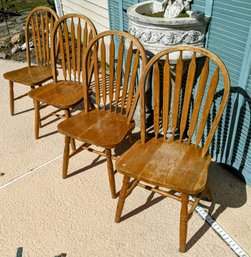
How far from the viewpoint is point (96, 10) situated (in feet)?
12.3

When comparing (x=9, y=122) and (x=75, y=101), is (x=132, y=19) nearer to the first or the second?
(x=75, y=101)

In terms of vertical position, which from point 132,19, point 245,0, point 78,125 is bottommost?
point 78,125

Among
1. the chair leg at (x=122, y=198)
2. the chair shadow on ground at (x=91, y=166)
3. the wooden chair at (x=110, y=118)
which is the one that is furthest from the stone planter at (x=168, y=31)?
the chair shadow on ground at (x=91, y=166)

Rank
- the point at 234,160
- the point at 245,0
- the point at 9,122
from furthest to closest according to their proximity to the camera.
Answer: the point at 9,122 → the point at 234,160 → the point at 245,0

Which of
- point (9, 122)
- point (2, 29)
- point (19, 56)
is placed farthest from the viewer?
point (2, 29)

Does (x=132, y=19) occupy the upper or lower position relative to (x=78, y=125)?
upper

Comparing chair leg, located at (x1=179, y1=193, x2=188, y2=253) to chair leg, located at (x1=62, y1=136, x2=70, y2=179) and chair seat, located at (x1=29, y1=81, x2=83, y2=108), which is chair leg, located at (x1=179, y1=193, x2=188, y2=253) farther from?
chair seat, located at (x1=29, y1=81, x2=83, y2=108)

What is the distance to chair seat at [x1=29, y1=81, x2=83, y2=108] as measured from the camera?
7.54 ft

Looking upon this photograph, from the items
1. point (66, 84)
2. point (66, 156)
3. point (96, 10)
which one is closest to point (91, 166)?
point (66, 156)

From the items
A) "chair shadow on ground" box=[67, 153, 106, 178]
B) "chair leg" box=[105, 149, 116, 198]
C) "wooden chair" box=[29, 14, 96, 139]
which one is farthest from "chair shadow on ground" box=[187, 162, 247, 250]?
"wooden chair" box=[29, 14, 96, 139]

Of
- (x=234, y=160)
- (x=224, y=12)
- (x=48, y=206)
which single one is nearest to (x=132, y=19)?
(x=224, y=12)

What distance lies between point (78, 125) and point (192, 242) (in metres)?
1.00

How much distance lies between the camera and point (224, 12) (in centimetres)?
185

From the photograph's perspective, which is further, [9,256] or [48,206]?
[48,206]
